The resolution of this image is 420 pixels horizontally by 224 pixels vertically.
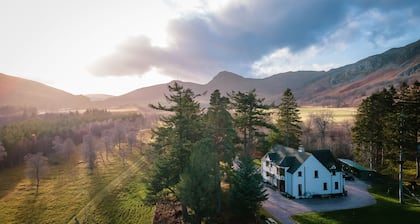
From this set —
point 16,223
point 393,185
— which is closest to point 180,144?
point 16,223

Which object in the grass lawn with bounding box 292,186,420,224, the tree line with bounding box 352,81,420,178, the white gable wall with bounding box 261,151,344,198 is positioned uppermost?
the tree line with bounding box 352,81,420,178

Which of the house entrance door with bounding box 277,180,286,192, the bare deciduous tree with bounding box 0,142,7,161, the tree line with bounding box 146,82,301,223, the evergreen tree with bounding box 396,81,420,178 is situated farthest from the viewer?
the bare deciduous tree with bounding box 0,142,7,161

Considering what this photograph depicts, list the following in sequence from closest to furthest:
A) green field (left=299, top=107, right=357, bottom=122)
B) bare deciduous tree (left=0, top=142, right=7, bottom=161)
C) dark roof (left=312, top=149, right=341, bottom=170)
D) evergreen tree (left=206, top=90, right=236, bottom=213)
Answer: evergreen tree (left=206, top=90, right=236, bottom=213) < dark roof (left=312, top=149, right=341, bottom=170) < bare deciduous tree (left=0, top=142, right=7, bottom=161) < green field (left=299, top=107, right=357, bottom=122)

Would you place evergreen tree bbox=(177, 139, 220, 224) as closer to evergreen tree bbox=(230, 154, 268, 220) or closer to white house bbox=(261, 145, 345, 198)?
evergreen tree bbox=(230, 154, 268, 220)

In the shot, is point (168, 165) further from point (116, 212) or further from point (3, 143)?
point (3, 143)

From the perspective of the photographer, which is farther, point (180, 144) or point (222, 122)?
point (222, 122)

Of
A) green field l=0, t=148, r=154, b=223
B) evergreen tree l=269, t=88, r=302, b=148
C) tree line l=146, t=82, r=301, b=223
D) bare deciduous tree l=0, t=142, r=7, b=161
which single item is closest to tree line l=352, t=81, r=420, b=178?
evergreen tree l=269, t=88, r=302, b=148
